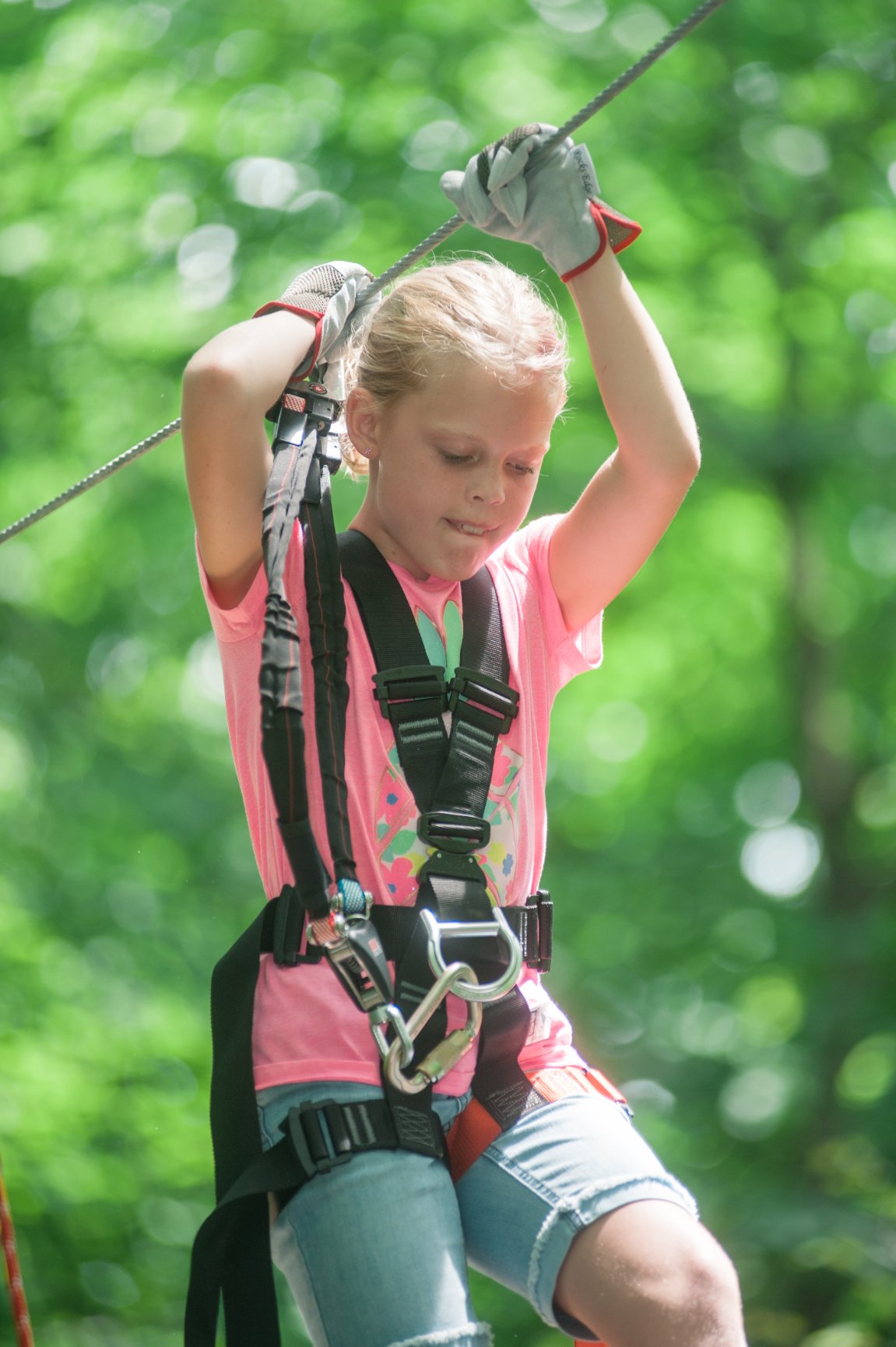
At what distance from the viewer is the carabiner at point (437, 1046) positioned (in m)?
1.60

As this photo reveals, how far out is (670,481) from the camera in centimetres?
195

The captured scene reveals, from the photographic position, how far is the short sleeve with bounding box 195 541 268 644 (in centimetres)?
186

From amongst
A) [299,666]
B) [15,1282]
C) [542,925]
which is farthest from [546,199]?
[15,1282]

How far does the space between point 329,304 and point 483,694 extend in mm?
550

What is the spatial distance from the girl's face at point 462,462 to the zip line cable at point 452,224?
0.65ft

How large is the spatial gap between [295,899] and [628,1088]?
4707 millimetres

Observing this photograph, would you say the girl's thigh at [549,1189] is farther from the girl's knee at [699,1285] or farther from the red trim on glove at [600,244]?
the red trim on glove at [600,244]

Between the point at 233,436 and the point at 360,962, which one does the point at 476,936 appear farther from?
the point at 233,436

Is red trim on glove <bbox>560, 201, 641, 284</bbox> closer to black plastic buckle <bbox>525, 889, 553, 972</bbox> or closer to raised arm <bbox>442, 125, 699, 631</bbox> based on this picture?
raised arm <bbox>442, 125, 699, 631</bbox>

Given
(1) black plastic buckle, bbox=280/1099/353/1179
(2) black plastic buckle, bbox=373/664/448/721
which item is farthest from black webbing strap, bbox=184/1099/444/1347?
(2) black plastic buckle, bbox=373/664/448/721

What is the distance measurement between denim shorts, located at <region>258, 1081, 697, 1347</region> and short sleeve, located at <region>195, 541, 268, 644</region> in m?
0.55

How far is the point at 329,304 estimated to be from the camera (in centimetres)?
194

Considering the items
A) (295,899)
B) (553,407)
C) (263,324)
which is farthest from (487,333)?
(295,899)

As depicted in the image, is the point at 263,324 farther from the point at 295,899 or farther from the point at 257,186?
the point at 257,186
